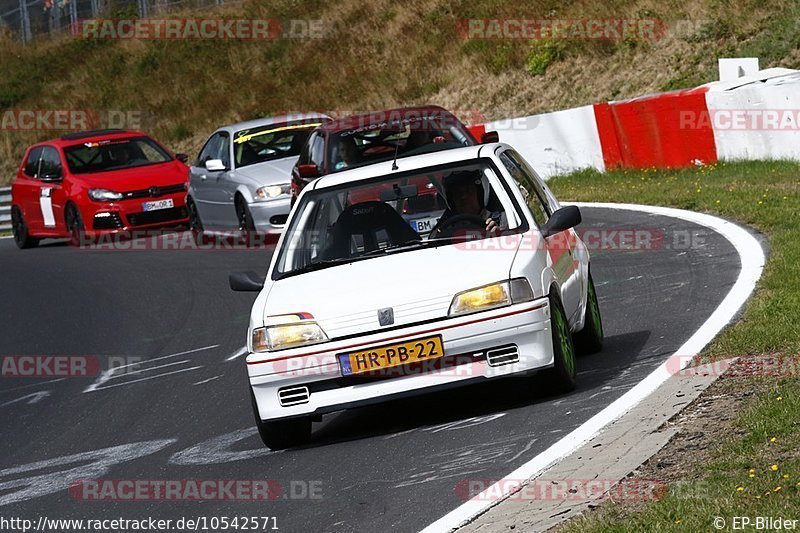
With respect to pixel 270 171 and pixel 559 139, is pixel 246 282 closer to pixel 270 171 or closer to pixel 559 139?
pixel 270 171

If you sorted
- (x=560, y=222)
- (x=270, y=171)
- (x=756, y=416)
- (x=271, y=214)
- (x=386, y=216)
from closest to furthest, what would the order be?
(x=756, y=416) → (x=560, y=222) → (x=386, y=216) → (x=271, y=214) → (x=270, y=171)

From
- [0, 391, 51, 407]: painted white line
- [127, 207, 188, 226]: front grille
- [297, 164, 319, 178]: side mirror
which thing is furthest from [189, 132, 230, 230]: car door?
[0, 391, 51, 407]: painted white line

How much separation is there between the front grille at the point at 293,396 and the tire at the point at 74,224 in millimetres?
15723

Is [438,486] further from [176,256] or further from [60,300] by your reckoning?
[176,256]

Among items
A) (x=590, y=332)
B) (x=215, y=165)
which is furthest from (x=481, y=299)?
(x=215, y=165)

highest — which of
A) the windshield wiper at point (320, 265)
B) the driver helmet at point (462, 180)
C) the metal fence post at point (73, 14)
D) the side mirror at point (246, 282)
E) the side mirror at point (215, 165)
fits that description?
the metal fence post at point (73, 14)

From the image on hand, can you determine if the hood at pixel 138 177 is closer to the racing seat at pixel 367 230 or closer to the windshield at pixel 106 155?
the windshield at pixel 106 155

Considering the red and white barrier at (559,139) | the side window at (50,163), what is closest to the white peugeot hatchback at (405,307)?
the red and white barrier at (559,139)

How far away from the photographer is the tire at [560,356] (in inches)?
308

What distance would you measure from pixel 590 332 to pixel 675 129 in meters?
11.0

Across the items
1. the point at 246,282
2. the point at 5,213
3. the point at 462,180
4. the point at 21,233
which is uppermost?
the point at 462,180

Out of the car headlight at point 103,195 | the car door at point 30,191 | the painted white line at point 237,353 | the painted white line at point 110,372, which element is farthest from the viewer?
the car door at point 30,191

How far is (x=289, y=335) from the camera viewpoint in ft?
25.5

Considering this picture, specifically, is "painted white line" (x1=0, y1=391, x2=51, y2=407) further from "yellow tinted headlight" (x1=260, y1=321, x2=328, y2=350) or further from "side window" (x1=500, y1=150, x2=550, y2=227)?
"side window" (x1=500, y1=150, x2=550, y2=227)
